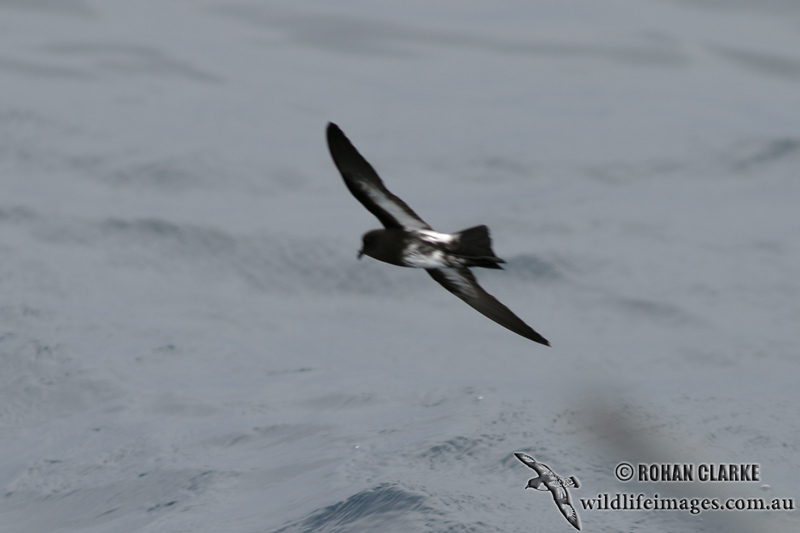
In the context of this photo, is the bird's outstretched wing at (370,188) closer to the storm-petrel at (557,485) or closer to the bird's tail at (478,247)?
the bird's tail at (478,247)

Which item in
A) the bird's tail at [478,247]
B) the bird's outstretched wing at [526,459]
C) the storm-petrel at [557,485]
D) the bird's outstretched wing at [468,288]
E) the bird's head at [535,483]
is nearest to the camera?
the bird's tail at [478,247]

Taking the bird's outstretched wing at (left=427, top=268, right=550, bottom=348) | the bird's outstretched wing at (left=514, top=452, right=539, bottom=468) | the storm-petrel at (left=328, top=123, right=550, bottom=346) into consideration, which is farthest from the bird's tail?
the bird's outstretched wing at (left=514, top=452, right=539, bottom=468)

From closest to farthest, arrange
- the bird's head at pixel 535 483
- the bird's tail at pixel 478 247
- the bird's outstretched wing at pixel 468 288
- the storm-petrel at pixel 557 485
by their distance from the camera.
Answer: the bird's tail at pixel 478 247 → the bird's outstretched wing at pixel 468 288 → the bird's head at pixel 535 483 → the storm-petrel at pixel 557 485

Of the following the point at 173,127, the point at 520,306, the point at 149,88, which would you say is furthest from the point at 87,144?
the point at 520,306

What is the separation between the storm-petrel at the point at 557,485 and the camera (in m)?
16.0

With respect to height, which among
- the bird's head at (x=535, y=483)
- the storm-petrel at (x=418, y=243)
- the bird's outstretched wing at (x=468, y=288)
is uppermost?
the storm-petrel at (x=418, y=243)

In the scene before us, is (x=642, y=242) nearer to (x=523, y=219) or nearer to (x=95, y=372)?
(x=523, y=219)

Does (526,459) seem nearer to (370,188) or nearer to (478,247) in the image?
(370,188)

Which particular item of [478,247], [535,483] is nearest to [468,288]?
[478,247]

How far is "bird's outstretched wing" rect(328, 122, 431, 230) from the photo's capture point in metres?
10.1

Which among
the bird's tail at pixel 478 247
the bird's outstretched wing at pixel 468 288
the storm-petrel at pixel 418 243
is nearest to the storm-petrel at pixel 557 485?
the bird's outstretched wing at pixel 468 288

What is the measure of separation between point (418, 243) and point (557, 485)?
25.6 feet

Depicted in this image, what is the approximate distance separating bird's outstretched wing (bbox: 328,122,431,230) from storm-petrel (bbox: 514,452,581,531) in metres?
6.72

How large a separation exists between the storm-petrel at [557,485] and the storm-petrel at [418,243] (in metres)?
6.16
